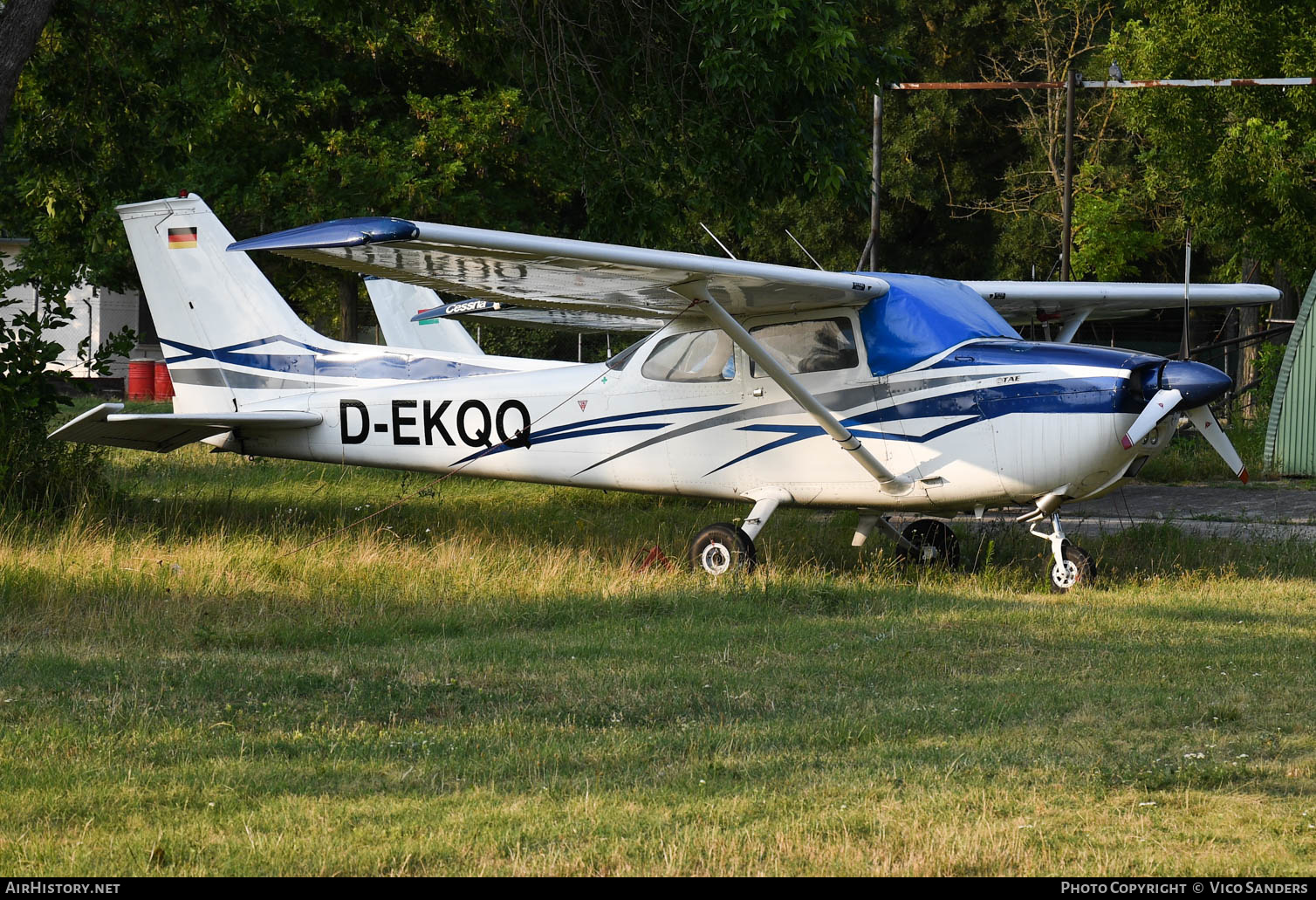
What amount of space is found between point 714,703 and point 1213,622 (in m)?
3.59

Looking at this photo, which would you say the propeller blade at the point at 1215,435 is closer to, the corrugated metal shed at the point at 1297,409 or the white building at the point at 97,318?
the corrugated metal shed at the point at 1297,409

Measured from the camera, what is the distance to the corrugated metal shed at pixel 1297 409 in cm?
1747

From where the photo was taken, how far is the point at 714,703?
225 inches

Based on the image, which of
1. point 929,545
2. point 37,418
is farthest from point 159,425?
point 929,545

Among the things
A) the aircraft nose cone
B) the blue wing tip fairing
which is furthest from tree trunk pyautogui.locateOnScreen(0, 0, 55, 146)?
the aircraft nose cone

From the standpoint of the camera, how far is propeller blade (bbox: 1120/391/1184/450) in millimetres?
8664

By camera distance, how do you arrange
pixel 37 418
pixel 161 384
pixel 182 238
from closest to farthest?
1. pixel 37 418
2. pixel 182 238
3. pixel 161 384

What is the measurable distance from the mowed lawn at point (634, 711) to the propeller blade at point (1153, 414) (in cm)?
105

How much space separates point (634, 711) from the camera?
5539mm

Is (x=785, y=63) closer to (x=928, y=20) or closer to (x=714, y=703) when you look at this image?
(x=714, y=703)

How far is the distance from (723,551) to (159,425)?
4.85 metres

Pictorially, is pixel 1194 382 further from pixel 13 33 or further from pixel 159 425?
pixel 13 33

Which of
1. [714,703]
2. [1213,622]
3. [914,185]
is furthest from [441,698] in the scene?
[914,185]

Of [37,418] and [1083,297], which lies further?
[1083,297]
